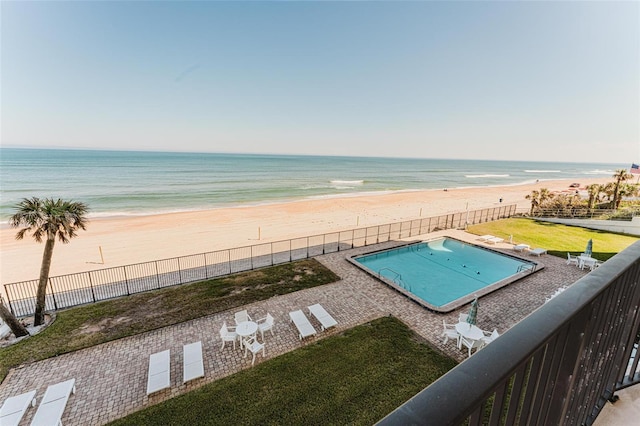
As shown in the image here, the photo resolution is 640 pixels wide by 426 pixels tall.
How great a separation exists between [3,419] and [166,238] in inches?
741

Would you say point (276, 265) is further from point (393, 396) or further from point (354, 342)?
point (393, 396)

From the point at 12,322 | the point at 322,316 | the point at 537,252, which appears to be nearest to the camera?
the point at 12,322

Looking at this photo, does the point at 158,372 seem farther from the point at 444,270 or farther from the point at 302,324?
the point at 444,270

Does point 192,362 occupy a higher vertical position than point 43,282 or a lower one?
lower

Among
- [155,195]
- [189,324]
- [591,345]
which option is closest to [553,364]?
[591,345]

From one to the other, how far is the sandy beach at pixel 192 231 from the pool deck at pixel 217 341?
1075cm

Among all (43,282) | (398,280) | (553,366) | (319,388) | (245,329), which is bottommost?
(398,280)

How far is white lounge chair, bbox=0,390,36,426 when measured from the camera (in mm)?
7506

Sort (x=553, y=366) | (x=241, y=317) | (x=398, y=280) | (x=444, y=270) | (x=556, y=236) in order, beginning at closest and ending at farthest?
(x=553, y=366) < (x=241, y=317) < (x=398, y=280) < (x=444, y=270) < (x=556, y=236)

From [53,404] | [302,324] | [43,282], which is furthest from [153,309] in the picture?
[302,324]

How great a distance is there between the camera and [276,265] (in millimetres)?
18516

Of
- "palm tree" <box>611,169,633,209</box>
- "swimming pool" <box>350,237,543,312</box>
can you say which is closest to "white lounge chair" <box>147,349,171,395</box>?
"swimming pool" <box>350,237,543,312</box>

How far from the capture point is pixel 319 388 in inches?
340

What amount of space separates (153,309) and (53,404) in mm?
5529
